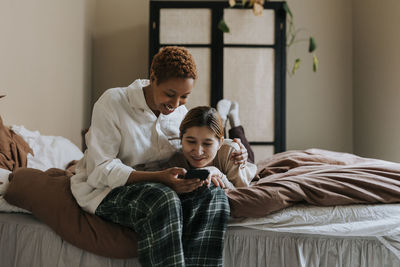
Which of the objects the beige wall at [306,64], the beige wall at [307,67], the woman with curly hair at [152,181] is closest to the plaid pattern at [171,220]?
the woman with curly hair at [152,181]

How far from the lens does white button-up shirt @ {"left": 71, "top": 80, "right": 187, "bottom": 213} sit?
131 cm

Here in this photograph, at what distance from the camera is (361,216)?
134cm

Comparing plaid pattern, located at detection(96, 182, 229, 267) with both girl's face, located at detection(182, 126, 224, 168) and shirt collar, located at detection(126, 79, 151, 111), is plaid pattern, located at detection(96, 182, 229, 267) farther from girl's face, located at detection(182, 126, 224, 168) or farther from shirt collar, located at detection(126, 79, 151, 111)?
shirt collar, located at detection(126, 79, 151, 111)

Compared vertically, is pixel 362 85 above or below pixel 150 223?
above

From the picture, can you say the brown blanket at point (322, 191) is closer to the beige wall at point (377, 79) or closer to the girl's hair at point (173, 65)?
the girl's hair at point (173, 65)

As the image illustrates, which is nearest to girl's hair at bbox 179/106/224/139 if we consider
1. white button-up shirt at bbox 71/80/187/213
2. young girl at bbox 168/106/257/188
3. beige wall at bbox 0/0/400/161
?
young girl at bbox 168/106/257/188

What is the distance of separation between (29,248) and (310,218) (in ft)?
3.16

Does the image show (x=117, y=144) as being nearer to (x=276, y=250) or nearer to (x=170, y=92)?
(x=170, y=92)

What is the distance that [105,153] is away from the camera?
1342 mm

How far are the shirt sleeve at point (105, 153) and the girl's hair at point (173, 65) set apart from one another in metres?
0.23

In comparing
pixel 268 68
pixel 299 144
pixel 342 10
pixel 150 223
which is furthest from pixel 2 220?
pixel 342 10

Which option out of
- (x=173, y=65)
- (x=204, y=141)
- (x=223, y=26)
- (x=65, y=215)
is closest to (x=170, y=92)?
(x=173, y=65)

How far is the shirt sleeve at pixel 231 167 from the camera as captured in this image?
1552 millimetres

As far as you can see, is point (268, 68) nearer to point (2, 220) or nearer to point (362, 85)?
point (362, 85)
